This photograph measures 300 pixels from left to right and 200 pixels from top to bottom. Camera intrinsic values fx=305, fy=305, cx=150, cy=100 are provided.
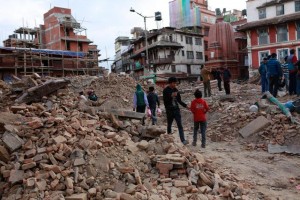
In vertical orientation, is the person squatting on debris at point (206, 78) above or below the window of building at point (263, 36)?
below

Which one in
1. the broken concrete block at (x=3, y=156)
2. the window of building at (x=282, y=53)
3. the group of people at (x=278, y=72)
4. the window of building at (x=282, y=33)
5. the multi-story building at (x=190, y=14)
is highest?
the multi-story building at (x=190, y=14)

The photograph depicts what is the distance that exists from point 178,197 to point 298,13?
114ft

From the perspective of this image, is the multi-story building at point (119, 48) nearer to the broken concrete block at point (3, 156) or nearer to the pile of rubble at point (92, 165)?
the pile of rubble at point (92, 165)

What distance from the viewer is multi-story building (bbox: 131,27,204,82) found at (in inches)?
1892

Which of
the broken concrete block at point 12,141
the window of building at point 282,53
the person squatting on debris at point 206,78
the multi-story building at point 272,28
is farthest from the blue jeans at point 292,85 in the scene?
the window of building at point 282,53

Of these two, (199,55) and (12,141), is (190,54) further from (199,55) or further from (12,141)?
(12,141)

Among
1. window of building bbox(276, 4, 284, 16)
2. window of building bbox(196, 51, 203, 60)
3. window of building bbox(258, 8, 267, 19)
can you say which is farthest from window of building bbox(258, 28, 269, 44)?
window of building bbox(196, 51, 203, 60)

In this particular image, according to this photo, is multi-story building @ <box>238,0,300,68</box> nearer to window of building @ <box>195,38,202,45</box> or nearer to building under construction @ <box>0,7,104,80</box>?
window of building @ <box>195,38,202,45</box>

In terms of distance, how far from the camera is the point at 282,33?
35375 mm

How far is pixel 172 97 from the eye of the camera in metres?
8.33

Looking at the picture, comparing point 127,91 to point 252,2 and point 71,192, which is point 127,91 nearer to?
point 71,192

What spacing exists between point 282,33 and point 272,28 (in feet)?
4.68

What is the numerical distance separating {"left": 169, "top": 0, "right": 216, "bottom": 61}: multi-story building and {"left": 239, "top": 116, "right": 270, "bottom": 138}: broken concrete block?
156ft

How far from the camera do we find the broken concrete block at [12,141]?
20.1ft
